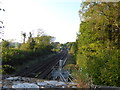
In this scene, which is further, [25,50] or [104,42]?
[25,50]

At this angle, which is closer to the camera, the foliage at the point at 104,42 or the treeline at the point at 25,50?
the foliage at the point at 104,42

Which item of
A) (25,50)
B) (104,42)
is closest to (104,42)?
(104,42)

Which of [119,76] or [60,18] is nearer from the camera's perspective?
[119,76]

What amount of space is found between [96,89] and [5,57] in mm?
7954

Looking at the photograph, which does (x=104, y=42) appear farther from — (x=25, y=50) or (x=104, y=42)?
(x=25, y=50)

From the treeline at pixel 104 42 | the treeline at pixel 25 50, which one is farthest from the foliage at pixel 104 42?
the treeline at pixel 25 50

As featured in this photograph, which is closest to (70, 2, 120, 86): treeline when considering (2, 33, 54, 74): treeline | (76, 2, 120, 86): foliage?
(76, 2, 120, 86): foliage

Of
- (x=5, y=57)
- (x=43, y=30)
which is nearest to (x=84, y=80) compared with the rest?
(x=5, y=57)

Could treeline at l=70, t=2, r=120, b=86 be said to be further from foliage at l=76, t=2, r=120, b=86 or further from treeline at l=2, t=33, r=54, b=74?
treeline at l=2, t=33, r=54, b=74

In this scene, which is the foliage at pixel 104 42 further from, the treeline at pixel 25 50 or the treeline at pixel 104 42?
the treeline at pixel 25 50

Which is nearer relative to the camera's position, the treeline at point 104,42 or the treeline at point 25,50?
the treeline at point 104,42

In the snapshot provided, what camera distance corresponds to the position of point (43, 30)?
2411 centimetres

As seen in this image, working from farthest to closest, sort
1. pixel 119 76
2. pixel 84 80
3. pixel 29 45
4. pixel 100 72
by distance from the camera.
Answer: pixel 29 45 < pixel 100 72 < pixel 119 76 < pixel 84 80

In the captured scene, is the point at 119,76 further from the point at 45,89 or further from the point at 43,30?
the point at 43,30
